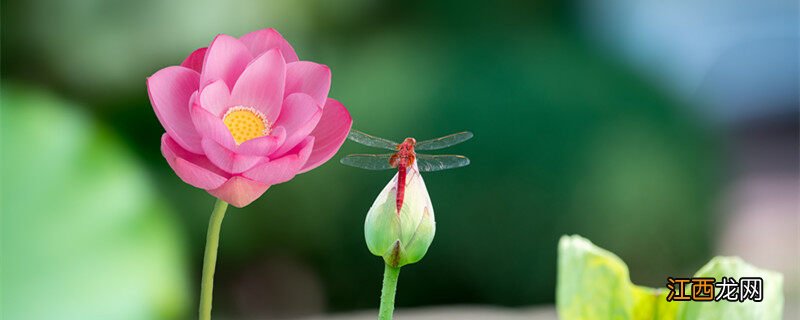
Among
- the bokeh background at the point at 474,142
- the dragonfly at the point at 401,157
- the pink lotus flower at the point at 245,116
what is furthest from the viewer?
the bokeh background at the point at 474,142

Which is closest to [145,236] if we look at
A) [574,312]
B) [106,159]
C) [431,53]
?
[106,159]

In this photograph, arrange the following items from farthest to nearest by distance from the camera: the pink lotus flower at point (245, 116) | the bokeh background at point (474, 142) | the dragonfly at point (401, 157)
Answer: the bokeh background at point (474, 142) → the dragonfly at point (401, 157) → the pink lotus flower at point (245, 116)

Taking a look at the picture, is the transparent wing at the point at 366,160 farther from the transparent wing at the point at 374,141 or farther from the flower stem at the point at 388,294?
the flower stem at the point at 388,294

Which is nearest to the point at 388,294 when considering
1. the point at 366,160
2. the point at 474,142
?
the point at 366,160

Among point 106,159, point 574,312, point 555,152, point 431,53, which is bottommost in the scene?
point 574,312

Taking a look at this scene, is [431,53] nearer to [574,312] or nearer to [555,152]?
[555,152]

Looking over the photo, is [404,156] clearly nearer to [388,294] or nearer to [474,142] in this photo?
[388,294]

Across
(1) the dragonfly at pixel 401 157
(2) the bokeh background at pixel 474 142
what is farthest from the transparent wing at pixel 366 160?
(2) the bokeh background at pixel 474 142
